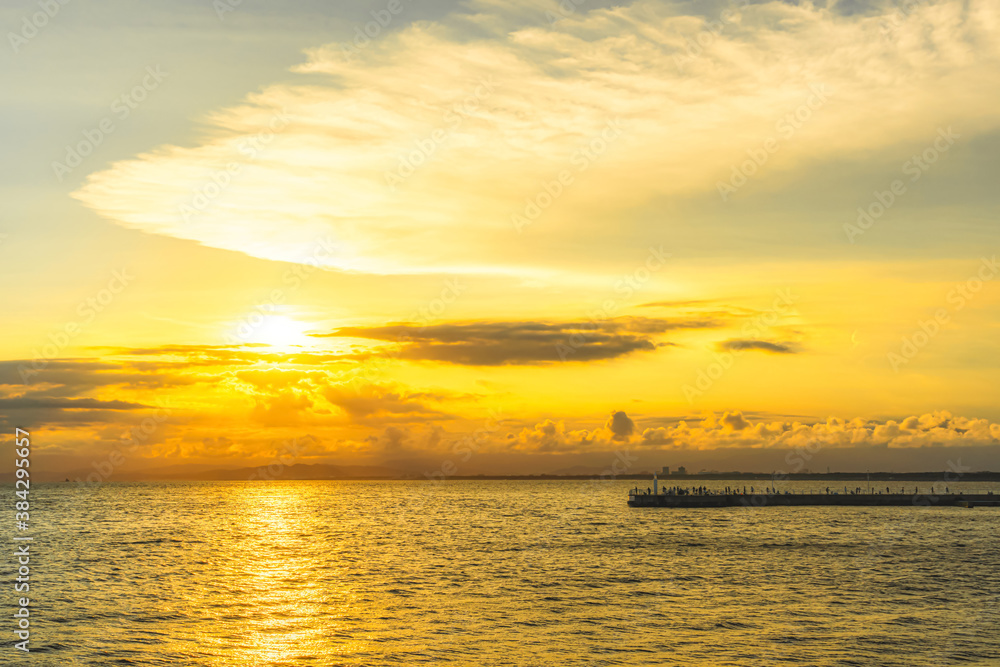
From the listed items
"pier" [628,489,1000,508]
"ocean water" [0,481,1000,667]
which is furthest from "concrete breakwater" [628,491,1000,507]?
"ocean water" [0,481,1000,667]

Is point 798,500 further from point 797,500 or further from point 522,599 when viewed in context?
point 522,599

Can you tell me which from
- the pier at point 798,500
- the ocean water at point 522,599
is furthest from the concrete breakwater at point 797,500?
the ocean water at point 522,599

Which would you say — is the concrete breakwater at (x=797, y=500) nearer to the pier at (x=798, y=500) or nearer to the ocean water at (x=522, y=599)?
the pier at (x=798, y=500)

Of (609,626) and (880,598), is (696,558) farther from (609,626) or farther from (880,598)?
(609,626)

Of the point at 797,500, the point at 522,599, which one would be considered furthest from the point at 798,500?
the point at 522,599

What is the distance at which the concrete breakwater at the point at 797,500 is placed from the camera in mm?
154500

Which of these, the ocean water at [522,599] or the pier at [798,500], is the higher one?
the ocean water at [522,599]

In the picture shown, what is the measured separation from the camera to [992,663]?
37344 millimetres

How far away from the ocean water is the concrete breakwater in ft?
159

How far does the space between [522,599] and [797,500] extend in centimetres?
11971

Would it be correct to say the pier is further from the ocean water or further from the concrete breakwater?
the ocean water

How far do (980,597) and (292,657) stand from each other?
4520cm

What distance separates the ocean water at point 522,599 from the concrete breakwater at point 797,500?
48.5 metres

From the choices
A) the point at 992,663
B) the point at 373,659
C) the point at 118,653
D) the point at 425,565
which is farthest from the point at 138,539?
the point at 992,663
